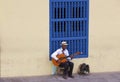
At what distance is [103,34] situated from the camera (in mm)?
14727

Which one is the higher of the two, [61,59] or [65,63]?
[61,59]

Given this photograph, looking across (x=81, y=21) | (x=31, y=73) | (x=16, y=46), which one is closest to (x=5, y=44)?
(x=16, y=46)

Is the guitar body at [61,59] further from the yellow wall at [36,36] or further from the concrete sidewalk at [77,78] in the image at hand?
the concrete sidewalk at [77,78]

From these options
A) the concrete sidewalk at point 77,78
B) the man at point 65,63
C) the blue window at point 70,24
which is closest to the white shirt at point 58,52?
the man at point 65,63

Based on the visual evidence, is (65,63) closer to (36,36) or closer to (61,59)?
(61,59)

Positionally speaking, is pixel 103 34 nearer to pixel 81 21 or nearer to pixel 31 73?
pixel 81 21

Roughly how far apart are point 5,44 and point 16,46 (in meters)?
0.33

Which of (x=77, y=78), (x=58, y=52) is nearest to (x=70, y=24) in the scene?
(x=58, y=52)

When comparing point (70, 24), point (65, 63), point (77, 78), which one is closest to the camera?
point (65, 63)

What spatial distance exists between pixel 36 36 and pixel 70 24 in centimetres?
114

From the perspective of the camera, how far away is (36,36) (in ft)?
46.2

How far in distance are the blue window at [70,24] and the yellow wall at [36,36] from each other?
0.17 meters

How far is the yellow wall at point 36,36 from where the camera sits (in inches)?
544

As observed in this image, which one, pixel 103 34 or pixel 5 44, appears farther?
pixel 103 34
